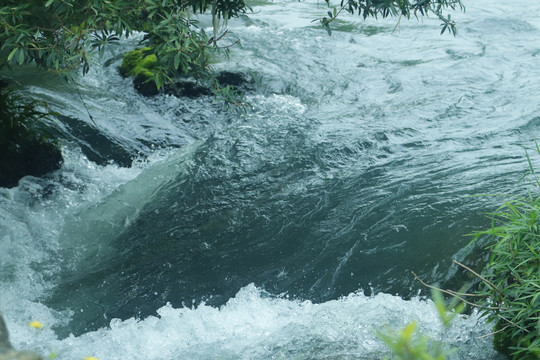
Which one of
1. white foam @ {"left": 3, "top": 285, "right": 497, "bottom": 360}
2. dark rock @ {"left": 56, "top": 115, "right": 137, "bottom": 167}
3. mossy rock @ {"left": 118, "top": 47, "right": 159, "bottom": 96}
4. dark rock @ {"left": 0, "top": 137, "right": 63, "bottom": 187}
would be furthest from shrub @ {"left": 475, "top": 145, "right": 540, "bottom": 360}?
mossy rock @ {"left": 118, "top": 47, "right": 159, "bottom": 96}

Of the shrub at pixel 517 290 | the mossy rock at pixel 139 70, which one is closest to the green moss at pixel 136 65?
the mossy rock at pixel 139 70

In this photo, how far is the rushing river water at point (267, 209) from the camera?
452cm

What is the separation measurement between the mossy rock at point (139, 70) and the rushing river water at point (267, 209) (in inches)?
7.9

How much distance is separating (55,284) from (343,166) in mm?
3487

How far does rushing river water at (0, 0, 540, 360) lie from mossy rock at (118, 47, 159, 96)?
0.66 ft

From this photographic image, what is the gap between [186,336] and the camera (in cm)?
443

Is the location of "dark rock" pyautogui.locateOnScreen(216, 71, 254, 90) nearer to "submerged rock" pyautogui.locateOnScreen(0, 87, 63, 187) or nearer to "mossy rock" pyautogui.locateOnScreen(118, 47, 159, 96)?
"mossy rock" pyautogui.locateOnScreen(118, 47, 159, 96)

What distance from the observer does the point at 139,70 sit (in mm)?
9883

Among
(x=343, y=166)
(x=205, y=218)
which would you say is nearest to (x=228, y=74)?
(x=343, y=166)

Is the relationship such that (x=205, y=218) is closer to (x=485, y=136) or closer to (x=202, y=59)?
(x=202, y=59)

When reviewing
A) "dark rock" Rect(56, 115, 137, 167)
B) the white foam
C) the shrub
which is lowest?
the white foam

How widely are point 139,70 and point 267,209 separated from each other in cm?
472

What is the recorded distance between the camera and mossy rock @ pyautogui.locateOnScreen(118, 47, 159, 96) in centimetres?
947

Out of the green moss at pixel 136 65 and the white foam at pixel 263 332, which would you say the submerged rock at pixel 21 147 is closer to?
the white foam at pixel 263 332
